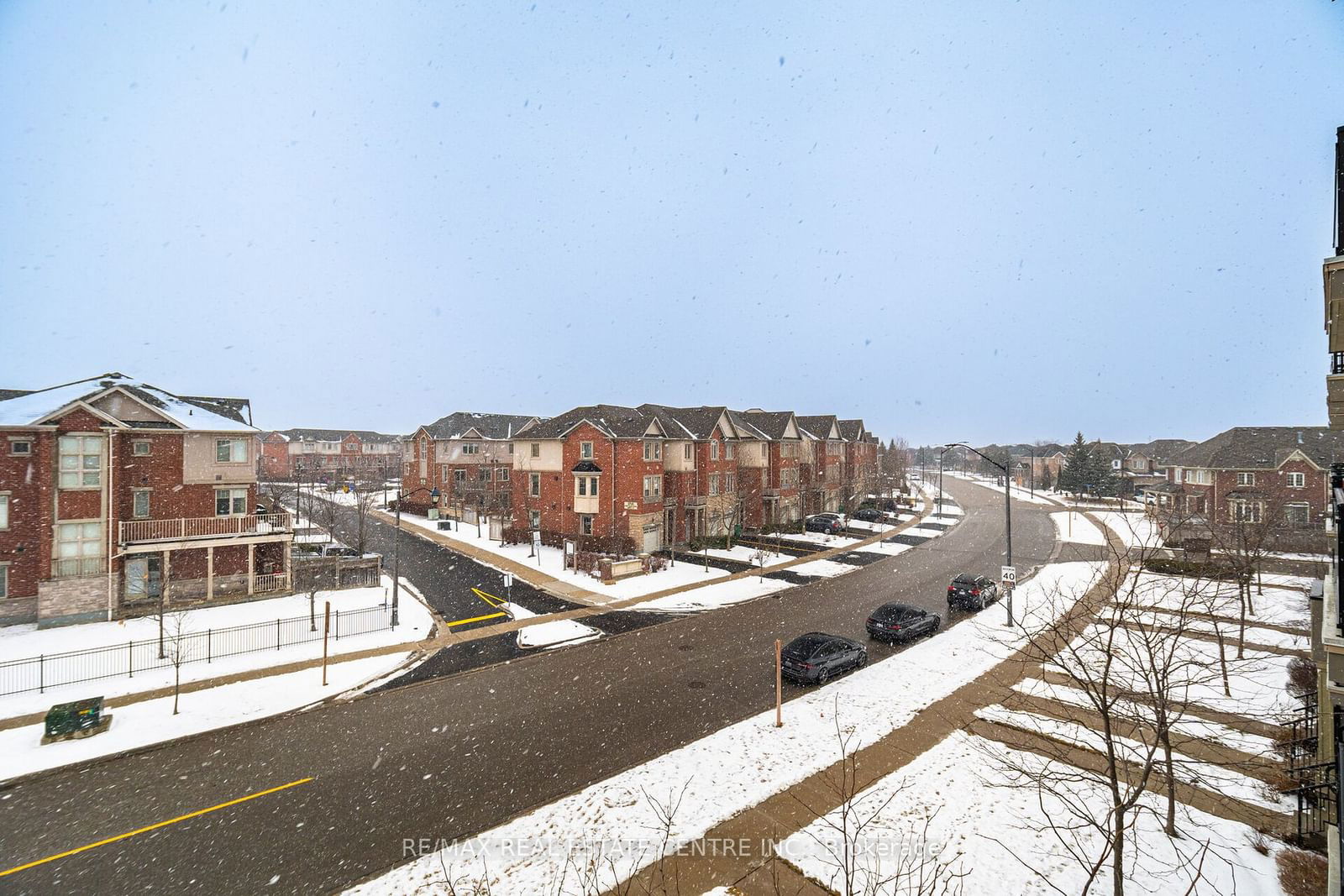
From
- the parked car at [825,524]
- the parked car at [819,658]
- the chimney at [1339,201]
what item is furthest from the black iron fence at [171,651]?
the parked car at [825,524]

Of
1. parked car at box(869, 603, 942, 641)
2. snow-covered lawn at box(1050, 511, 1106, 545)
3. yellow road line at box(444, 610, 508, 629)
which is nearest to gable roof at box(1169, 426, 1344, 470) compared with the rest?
snow-covered lawn at box(1050, 511, 1106, 545)

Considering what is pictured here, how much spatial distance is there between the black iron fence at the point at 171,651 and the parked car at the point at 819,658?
50.3ft

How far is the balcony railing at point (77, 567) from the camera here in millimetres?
21906

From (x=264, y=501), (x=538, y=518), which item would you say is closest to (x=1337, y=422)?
(x=538, y=518)

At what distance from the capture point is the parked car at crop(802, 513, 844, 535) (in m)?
45.9

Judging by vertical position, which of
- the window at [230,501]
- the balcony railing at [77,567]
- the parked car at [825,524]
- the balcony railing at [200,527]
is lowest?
the parked car at [825,524]

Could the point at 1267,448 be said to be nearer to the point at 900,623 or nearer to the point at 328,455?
the point at 900,623

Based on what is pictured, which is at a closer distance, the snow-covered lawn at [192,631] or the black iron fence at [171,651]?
the snow-covered lawn at [192,631]

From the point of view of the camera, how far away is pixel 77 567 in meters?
22.2

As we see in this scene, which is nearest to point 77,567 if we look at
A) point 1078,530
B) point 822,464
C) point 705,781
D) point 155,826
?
point 155,826

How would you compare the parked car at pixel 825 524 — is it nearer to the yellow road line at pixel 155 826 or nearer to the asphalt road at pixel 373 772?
the asphalt road at pixel 373 772

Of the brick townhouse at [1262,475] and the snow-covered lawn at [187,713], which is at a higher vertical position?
the brick townhouse at [1262,475]

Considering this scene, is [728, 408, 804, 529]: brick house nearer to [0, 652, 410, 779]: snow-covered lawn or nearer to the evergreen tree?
[0, 652, 410, 779]: snow-covered lawn

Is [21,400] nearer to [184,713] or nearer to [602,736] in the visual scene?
[184,713]
